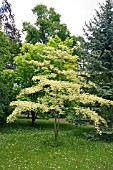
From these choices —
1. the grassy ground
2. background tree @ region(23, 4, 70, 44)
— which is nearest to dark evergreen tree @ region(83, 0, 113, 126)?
the grassy ground

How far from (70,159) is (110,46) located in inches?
422

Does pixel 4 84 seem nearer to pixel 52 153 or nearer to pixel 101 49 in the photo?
pixel 101 49

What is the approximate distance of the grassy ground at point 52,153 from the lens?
48.6 ft

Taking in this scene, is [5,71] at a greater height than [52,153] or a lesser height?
greater

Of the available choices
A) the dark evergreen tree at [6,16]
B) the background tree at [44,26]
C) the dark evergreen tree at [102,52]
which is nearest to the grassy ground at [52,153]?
the dark evergreen tree at [102,52]

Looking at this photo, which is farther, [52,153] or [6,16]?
[6,16]

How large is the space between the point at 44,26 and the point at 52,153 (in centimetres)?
3223

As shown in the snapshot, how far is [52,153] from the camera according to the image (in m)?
16.9

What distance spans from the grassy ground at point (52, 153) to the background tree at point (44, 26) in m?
27.1

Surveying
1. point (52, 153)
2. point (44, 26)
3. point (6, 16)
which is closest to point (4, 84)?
point (6, 16)

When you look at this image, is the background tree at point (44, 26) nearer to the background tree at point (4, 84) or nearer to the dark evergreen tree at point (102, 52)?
the background tree at point (4, 84)

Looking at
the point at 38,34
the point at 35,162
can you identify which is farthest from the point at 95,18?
the point at 38,34

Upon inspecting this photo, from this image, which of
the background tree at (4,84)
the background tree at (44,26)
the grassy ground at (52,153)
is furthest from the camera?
the background tree at (44,26)

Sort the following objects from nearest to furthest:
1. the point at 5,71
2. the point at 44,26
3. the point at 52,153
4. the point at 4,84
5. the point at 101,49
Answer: the point at 52,153
the point at 101,49
the point at 4,84
the point at 5,71
the point at 44,26
